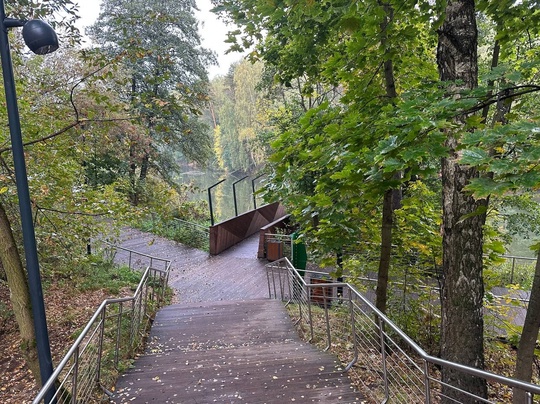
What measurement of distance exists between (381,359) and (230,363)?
177cm

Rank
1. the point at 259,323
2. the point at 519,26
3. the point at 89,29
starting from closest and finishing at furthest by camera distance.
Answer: the point at 519,26 < the point at 259,323 < the point at 89,29

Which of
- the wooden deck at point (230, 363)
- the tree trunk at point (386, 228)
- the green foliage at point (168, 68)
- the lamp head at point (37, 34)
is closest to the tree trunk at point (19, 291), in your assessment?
the wooden deck at point (230, 363)

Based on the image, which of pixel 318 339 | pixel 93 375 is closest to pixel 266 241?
pixel 318 339

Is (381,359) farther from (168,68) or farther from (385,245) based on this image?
(168,68)

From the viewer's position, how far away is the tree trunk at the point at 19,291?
3.46 metres

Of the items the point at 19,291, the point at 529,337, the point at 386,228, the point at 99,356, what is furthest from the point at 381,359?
the point at 19,291

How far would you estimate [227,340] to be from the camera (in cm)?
538

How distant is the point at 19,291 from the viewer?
3516 millimetres

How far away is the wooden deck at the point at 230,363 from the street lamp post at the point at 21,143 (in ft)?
3.47

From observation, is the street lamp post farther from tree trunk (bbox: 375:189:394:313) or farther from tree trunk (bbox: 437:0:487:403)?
tree trunk (bbox: 375:189:394:313)

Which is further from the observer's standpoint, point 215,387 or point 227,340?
point 227,340

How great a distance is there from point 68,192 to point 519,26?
559 cm

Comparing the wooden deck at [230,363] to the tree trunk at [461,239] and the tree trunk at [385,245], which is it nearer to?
the tree trunk at [461,239]

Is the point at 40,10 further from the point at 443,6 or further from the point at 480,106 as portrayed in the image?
the point at 480,106
